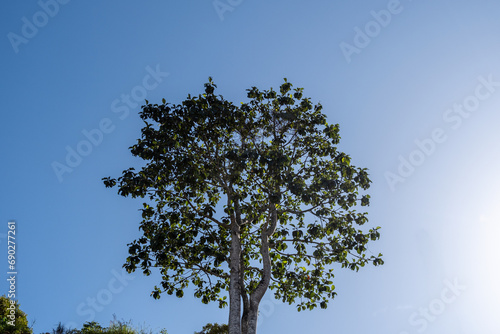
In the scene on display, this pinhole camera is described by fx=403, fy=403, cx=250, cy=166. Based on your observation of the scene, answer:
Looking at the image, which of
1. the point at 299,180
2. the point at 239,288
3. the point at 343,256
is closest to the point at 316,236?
the point at 343,256

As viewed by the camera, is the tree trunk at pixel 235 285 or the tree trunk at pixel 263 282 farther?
the tree trunk at pixel 263 282

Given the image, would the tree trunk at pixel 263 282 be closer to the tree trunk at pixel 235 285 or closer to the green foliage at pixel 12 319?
the tree trunk at pixel 235 285

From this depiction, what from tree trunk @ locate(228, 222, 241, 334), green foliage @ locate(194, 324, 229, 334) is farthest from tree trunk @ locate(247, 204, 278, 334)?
green foliage @ locate(194, 324, 229, 334)

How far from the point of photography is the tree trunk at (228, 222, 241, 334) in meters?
15.0

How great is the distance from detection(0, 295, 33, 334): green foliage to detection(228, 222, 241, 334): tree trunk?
10.7 metres

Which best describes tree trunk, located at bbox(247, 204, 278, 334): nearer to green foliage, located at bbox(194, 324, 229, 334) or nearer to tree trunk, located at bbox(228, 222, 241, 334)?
tree trunk, located at bbox(228, 222, 241, 334)

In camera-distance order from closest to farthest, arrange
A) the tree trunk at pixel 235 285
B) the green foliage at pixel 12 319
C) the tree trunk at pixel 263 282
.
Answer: the tree trunk at pixel 235 285 < the tree trunk at pixel 263 282 < the green foliage at pixel 12 319

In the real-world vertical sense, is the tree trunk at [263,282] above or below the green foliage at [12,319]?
above

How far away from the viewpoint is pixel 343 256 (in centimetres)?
1666

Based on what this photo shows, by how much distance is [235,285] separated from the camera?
15727 millimetres

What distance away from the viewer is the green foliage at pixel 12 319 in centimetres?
1847

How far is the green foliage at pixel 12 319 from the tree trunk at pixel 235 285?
10653 millimetres

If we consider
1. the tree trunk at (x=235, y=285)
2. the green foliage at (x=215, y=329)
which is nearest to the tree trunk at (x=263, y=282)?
the tree trunk at (x=235, y=285)

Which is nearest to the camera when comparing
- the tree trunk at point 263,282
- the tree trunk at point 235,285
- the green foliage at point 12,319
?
the tree trunk at point 235,285
